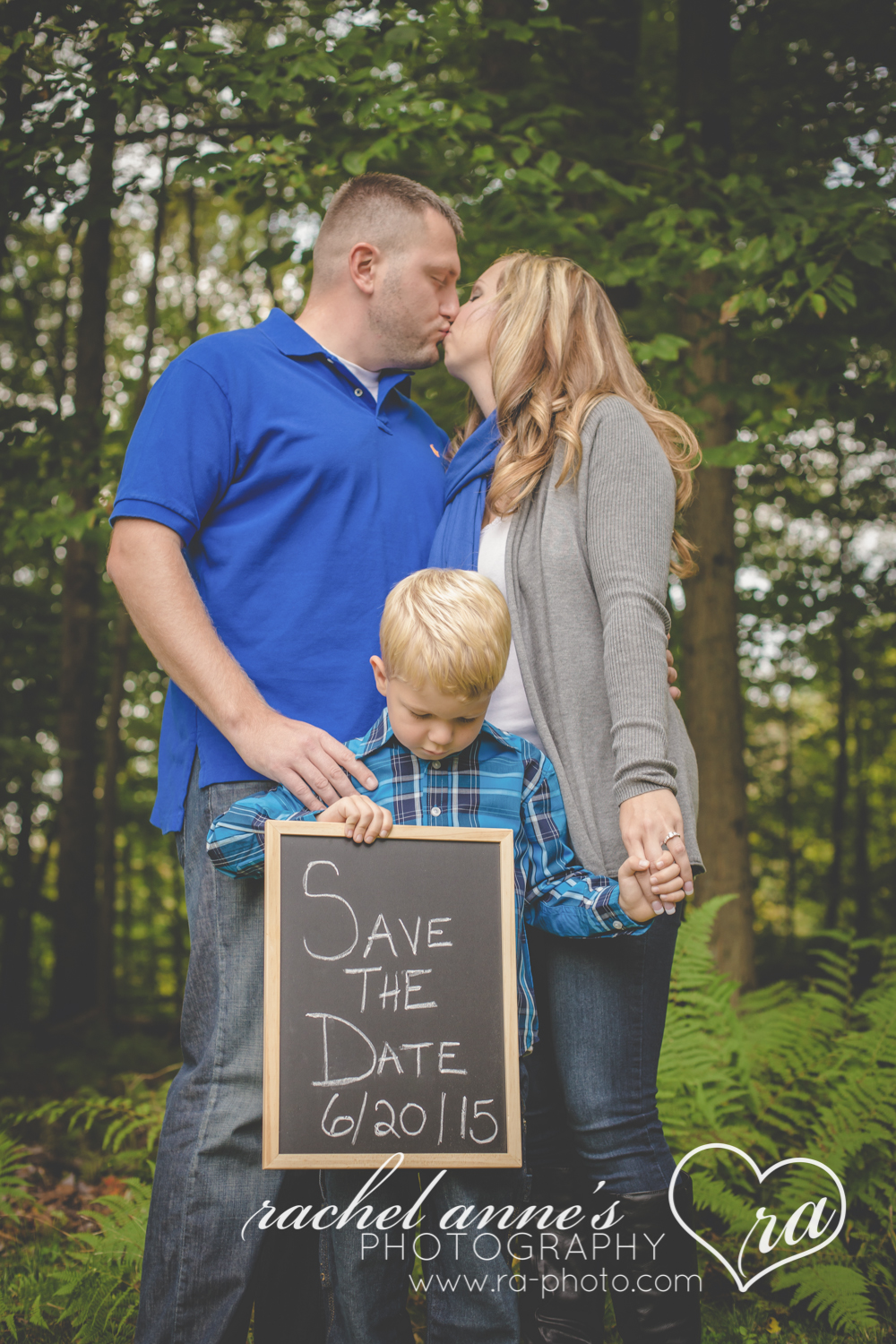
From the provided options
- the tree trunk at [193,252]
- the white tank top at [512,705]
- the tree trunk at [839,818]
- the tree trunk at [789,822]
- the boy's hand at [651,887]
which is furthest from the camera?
the tree trunk at [789,822]

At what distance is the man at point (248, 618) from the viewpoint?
6.63 feet

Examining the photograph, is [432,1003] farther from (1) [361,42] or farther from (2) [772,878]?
(2) [772,878]

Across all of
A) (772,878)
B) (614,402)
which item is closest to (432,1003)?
(614,402)

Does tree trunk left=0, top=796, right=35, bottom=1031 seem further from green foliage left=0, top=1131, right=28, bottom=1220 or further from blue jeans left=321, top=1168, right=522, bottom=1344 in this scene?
blue jeans left=321, top=1168, right=522, bottom=1344

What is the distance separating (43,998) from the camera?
14.0m

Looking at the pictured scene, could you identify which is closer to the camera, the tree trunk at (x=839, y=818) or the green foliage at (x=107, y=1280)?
the green foliage at (x=107, y=1280)

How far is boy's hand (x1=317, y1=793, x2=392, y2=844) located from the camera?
192 cm

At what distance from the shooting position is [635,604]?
6.59ft

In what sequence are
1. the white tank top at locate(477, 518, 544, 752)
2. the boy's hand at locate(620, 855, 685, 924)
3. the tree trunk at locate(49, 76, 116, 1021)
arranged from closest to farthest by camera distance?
the boy's hand at locate(620, 855, 685, 924)
the white tank top at locate(477, 518, 544, 752)
the tree trunk at locate(49, 76, 116, 1021)

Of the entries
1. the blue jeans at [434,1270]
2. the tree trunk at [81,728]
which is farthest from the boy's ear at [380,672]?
the tree trunk at [81,728]

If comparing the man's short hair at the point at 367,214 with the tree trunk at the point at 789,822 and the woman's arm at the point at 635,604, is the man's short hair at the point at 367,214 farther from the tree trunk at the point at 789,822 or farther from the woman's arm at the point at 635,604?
the tree trunk at the point at 789,822

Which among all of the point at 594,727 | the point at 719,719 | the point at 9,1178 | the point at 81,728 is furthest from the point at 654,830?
the point at 81,728

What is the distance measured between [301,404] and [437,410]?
7.65 ft

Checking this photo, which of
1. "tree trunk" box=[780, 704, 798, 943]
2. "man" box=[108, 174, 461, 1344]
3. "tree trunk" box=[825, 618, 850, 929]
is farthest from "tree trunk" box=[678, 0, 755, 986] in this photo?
"tree trunk" box=[780, 704, 798, 943]
